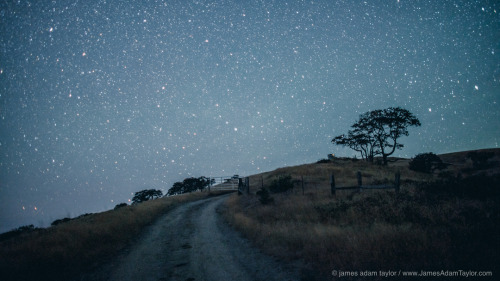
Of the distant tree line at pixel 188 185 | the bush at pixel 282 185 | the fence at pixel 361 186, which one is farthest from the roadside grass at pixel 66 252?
the distant tree line at pixel 188 185

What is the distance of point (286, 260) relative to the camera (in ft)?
19.4

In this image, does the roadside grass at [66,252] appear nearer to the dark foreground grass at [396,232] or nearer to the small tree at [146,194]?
the dark foreground grass at [396,232]

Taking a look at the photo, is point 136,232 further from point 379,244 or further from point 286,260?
point 379,244

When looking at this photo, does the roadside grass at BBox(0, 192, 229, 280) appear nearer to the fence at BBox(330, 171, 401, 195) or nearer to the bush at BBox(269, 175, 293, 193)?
the fence at BBox(330, 171, 401, 195)

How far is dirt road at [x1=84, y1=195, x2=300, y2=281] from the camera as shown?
5.40 m

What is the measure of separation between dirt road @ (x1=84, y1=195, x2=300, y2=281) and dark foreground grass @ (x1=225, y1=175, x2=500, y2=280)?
686 millimetres

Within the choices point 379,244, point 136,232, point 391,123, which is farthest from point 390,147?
point 136,232

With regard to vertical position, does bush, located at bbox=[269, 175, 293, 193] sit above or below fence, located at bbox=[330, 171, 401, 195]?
below

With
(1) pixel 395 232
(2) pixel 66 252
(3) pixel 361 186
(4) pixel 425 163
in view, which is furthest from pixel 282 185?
(4) pixel 425 163

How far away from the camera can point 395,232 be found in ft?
19.3

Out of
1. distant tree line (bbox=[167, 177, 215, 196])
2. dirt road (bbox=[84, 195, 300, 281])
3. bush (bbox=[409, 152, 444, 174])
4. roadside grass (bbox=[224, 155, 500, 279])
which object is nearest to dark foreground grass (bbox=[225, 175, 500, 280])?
A: roadside grass (bbox=[224, 155, 500, 279])

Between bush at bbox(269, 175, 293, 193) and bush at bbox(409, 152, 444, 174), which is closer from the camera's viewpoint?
bush at bbox(269, 175, 293, 193)

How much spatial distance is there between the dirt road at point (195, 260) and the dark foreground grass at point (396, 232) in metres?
0.69

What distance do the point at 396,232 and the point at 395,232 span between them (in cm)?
3
